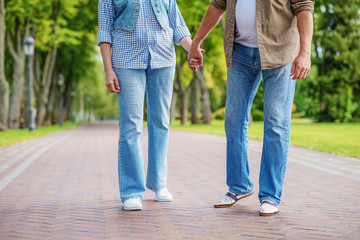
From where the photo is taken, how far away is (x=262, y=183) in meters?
3.80

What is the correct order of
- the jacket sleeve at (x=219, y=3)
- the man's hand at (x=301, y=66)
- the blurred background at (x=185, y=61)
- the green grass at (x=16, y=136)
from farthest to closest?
the blurred background at (x=185, y=61) → the green grass at (x=16, y=136) → the jacket sleeve at (x=219, y=3) → the man's hand at (x=301, y=66)

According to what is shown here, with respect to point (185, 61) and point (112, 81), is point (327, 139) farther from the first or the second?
point (185, 61)

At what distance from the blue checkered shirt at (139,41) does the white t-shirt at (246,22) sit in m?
0.66

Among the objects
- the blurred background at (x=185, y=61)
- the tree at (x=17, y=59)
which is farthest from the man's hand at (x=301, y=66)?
the blurred background at (x=185, y=61)

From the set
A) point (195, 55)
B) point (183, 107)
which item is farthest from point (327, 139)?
point (183, 107)

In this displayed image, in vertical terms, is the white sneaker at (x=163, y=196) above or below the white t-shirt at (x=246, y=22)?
below

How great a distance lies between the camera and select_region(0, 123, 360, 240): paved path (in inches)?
127

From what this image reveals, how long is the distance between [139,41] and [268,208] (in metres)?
1.73

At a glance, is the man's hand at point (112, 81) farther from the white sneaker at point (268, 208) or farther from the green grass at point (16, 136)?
the green grass at point (16, 136)

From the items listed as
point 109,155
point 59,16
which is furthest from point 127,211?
point 59,16

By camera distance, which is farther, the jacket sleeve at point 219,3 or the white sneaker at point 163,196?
the white sneaker at point 163,196

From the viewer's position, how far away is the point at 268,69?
12.3 ft

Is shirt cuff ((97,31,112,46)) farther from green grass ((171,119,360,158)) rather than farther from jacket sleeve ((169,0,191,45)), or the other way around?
green grass ((171,119,360,158))

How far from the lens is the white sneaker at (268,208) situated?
3.65 m
